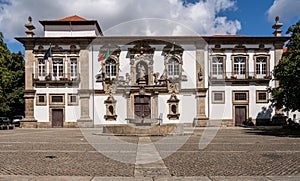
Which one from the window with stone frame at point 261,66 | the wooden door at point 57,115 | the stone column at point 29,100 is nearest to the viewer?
the stone column at point 29,100

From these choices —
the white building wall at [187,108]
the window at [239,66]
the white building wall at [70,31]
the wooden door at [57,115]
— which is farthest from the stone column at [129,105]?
the window at [239,66]

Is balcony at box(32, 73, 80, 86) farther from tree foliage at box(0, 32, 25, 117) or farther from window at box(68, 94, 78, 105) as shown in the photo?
tree foliage at box(0, 32, 25, 117)

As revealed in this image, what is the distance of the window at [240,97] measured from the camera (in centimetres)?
3122

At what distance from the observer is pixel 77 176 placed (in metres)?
7.13

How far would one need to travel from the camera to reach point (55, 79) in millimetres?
31219

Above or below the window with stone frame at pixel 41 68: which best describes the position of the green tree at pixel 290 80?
below

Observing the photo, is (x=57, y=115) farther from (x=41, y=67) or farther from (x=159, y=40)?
(x=159, y=40)

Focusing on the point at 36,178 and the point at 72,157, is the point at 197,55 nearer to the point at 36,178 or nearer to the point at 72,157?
the point at 72,157

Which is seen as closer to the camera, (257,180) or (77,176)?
(257,180)

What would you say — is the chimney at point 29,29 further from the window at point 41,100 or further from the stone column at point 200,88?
the stone column at point 200,88

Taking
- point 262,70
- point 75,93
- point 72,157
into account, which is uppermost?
point 262,70

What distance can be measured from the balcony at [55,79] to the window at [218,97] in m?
13.0

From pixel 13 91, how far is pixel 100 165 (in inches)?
1173

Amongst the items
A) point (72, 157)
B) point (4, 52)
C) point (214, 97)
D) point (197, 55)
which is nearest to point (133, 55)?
point (197, 55)
